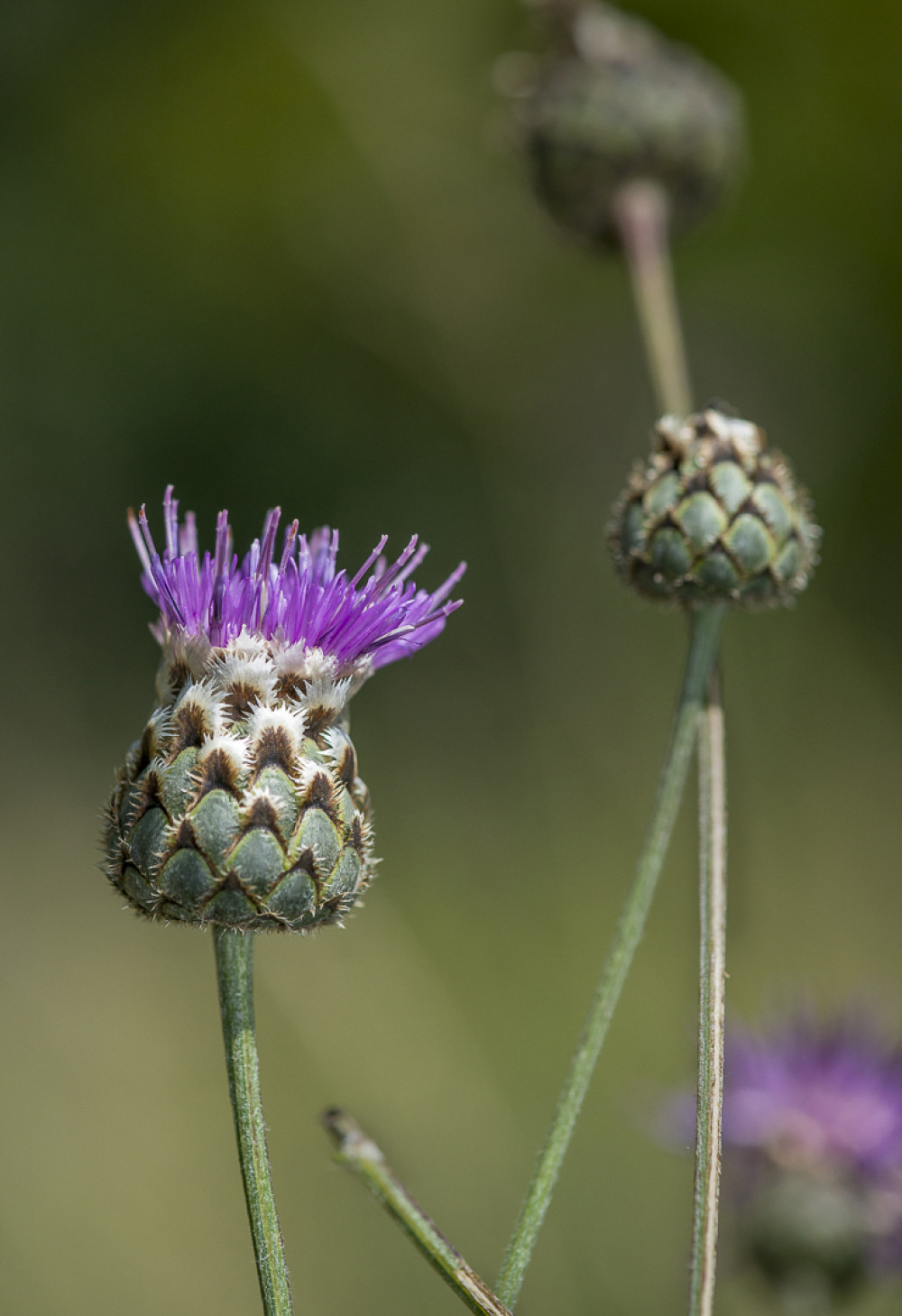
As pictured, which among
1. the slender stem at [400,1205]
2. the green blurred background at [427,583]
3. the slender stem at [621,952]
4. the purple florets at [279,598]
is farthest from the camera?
the green blurred background at [427,583]

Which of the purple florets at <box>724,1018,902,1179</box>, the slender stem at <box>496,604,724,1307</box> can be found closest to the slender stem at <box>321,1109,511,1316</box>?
the slender stem at <box>496,604,724,1307</box>

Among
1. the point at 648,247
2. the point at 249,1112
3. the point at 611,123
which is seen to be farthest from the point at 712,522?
the point at 611,123

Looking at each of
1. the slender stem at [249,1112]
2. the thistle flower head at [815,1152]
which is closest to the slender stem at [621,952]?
the slender stem at [249,1112]

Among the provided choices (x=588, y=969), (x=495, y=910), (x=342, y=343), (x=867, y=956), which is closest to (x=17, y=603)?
(x=342, y=343)

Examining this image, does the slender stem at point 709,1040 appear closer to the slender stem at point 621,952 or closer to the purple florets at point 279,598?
the slender stem at point 621,952

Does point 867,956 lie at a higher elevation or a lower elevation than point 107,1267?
higher

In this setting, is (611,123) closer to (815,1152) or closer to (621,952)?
(621,952)

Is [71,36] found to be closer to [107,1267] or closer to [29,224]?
[29,224]
